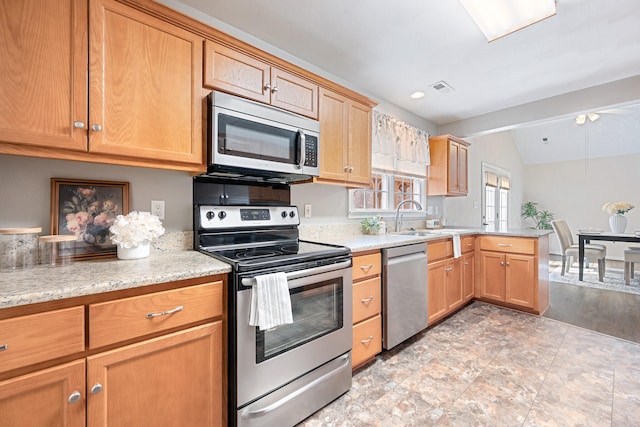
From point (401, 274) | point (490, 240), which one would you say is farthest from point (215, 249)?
point (490, 240)

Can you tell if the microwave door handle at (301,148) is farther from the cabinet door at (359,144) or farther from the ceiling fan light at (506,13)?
the ceiling fan light at (506,13)

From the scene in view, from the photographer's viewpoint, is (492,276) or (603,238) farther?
(603,238)

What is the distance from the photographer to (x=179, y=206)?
5.87 feet

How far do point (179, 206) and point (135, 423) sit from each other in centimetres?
111

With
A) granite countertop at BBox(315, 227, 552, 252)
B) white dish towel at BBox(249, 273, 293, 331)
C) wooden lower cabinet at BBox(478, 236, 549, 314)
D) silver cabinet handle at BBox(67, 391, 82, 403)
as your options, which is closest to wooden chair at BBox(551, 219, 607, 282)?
wooden lower cabinet at BBox(478, 236, 549, 314)

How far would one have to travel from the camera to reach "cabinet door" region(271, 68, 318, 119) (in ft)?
5.99

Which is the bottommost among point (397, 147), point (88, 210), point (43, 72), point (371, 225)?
point (371, 225)

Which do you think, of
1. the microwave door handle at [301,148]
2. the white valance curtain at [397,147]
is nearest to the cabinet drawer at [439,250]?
the white valance curtain at [397,147]

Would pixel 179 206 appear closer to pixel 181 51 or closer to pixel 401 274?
pixel 181 51

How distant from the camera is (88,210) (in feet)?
4.91

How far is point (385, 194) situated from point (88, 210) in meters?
2.68

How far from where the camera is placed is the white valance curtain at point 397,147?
2992 mm

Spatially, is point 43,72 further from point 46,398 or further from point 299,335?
point 299,335

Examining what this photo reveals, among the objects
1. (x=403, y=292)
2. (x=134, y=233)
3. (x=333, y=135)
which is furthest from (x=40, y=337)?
(x=403, y=292)
